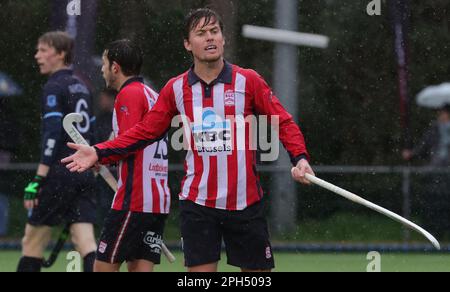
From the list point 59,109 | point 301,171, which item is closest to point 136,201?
point 301,171

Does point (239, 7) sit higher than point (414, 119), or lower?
higher

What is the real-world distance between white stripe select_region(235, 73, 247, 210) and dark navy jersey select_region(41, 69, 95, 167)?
2.12 metres

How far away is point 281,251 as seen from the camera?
12.0 metres

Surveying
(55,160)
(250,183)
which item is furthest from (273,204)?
(250,183)

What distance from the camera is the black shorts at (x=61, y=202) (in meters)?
8.14

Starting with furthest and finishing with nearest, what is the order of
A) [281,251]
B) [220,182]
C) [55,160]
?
[281,251], [55,160], [220,182]

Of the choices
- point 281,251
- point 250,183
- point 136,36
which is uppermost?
point 136,36

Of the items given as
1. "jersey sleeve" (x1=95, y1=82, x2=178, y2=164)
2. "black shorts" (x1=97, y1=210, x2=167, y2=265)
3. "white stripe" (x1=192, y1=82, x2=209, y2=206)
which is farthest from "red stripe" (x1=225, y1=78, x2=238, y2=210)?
"black shorts" (x1=97, y1=210, x2=167, y2=265)

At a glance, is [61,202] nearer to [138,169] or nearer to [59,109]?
[59,109]

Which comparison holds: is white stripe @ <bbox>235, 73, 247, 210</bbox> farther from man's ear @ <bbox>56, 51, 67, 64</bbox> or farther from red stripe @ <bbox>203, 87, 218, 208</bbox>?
man's ear @ <bbox>56, 51, 67, 64</bbox>

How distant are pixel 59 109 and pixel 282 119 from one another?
230 centimetres

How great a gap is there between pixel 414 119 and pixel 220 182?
7.87m
